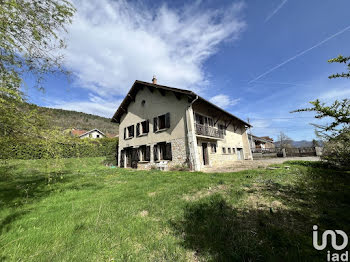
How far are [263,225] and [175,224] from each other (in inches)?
64.7

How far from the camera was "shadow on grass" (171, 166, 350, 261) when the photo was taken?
1965mm

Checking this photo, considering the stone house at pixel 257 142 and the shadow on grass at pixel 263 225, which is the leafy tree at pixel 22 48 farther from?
the stone house at pixel 257 142

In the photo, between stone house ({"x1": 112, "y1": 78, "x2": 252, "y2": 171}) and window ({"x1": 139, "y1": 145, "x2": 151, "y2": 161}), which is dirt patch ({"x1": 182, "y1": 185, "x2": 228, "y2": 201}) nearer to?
stone house ({"x1": 112, "y1": 78, "x2": 252, "y2": 171})

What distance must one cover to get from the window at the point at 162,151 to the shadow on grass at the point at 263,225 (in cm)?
827

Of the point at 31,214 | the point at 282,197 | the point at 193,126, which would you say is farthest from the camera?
the point at 193,126

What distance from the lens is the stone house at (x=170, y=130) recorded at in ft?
36.9

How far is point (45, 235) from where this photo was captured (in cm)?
258

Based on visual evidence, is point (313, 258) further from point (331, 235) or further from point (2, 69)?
point (2, 69)

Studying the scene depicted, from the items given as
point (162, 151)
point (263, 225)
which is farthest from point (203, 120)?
point (263, 225)

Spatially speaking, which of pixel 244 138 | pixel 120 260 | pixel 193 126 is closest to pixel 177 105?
A: pixel 193 126

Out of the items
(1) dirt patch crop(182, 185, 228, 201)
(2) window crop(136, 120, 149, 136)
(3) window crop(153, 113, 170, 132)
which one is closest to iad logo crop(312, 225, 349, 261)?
(1) dirt patch crop(182, 185, 228, 201)

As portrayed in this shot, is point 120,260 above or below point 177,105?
below

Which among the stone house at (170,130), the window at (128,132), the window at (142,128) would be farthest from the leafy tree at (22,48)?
the window at (128,132)

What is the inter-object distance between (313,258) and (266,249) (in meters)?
0.51
